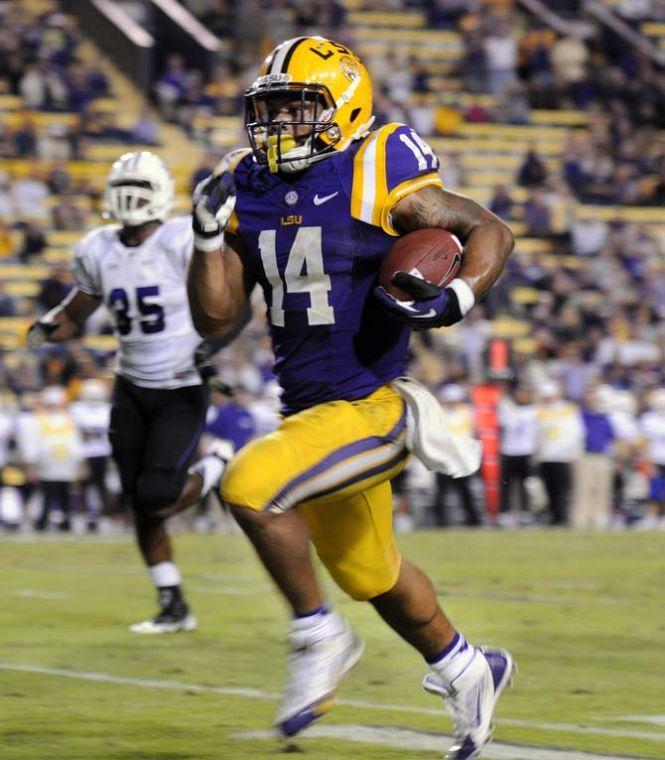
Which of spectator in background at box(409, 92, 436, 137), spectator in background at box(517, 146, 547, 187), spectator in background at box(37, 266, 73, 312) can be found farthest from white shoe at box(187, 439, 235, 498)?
spectator in background at box(517, 146, 547, 187)

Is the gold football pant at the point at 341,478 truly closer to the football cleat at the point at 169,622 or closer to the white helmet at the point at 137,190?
the football cleat at the point at 169,622

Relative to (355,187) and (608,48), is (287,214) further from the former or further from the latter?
(608,48)

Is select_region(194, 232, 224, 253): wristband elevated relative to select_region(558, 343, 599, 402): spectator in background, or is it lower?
elevated

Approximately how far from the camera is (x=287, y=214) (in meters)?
4.22

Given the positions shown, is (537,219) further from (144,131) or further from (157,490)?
(157,490)

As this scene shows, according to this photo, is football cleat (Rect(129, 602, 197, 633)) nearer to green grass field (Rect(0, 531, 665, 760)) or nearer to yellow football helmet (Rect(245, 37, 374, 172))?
green grass field (Rect(0, 531, 665, 760))

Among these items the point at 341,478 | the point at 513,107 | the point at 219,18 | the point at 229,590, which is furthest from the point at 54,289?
the point at 341,478

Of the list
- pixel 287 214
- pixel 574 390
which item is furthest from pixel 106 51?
pixel 287 214

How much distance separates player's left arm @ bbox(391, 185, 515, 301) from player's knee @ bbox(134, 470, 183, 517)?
102 inches

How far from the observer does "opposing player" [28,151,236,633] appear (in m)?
6.74

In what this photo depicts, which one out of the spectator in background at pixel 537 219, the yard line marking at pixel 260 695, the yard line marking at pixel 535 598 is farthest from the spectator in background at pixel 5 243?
the yard line marking at pixel 260 695

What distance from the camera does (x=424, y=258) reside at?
4.02 m

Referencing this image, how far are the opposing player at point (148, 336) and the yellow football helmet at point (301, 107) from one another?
257 cm

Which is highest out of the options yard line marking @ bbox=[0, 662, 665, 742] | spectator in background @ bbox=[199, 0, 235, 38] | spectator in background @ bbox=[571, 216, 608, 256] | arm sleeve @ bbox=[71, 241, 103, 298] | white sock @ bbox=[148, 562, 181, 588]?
arm sleeve @ bbox=[71, 241, 103, 298]
